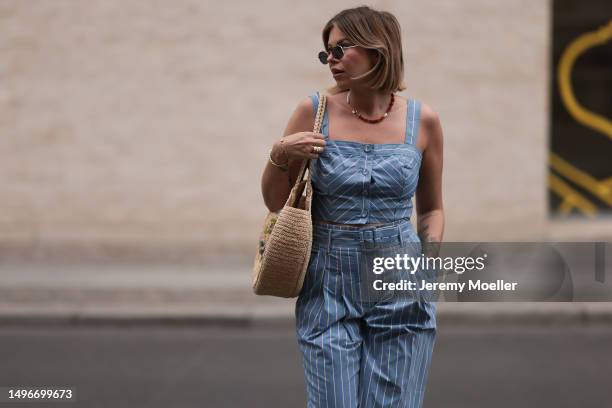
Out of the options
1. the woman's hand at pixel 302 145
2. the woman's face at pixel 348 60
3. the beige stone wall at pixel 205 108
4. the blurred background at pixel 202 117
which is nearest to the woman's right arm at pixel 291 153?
the woman's hand at pixel 302 145

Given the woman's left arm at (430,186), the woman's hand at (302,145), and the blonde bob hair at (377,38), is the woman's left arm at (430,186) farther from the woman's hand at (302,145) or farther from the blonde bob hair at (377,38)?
the woman's hand at (302,145)

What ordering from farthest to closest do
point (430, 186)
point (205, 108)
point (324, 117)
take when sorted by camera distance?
point (205, 108)
point (430, 186)
point (324, 117)

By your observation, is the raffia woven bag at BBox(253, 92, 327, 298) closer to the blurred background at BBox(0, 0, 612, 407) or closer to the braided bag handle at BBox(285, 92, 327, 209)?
the braided bag handle at BBox(285, 92, 327, 209)

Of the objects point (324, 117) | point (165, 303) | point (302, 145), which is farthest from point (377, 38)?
point (165, 303)

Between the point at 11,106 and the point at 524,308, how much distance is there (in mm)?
6068

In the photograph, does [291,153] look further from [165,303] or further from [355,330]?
[165,303]

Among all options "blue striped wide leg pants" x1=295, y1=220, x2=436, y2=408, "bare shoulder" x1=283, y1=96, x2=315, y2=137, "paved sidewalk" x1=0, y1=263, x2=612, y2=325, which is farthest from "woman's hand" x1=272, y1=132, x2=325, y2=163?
"paved sidewalk" x1=0, y1=263, x2=612, y2=325

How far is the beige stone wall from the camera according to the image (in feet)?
33.8

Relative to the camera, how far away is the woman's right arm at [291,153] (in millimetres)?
2748

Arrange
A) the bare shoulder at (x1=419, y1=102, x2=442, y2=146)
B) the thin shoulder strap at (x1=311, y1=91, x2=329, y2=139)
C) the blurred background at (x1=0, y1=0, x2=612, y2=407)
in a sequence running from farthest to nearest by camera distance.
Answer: the blurred background at (x1=0, y1=0, x2=612, y2=407), the bare shoulder at (x1=419, y1=102, x2=442, y2=146), the thin shoulder strap at (x1=311, y1=91, x2=329, y2=139)

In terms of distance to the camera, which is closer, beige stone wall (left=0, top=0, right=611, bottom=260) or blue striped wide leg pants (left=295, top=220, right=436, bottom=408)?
blue striped wide leg pants (left=295, top=220, right=436, bottom=408)

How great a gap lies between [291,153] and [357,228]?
0.99 ft

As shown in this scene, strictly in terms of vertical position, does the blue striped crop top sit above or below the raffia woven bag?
above

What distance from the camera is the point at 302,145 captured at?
274cm
